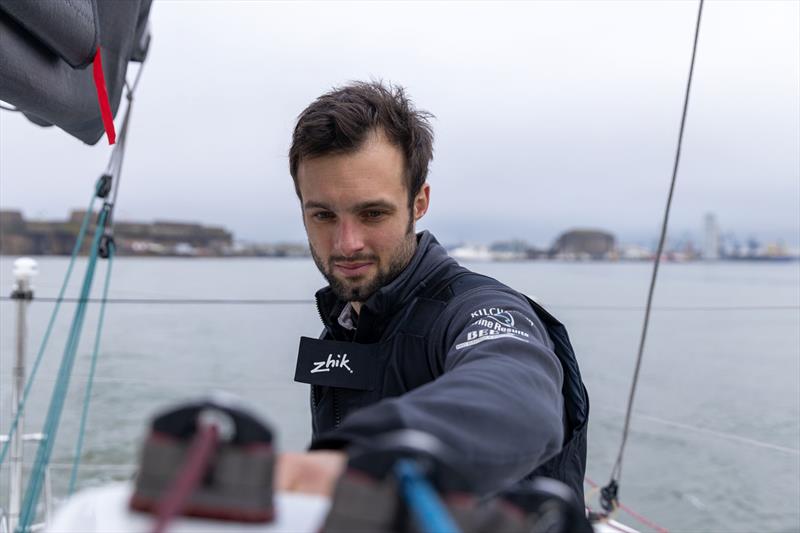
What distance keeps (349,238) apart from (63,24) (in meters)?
0.73

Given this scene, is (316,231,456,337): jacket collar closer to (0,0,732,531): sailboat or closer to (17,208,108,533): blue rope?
(0,0,732,531): sailboat

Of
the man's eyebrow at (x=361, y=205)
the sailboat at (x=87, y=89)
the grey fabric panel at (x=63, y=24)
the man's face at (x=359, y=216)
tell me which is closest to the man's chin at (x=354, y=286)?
the man's face at (x=359, y=216)

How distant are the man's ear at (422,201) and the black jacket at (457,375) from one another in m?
0.05

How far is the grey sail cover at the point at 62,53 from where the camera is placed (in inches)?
51.8

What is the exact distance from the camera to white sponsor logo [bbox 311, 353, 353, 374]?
112cm

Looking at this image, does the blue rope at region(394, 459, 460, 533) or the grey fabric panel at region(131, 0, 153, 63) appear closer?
the blue rope at region(394, 459, 460, 533)

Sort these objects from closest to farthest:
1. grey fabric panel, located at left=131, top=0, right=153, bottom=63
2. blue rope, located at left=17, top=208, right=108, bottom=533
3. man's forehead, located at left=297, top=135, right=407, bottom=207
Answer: man's forehead, located at left=297, top=135, right=407, bottom=207
blue rope, located at left=17, top=208, right=108, bottom=533
grey fabric panel, located at left=131, top=0, right=153, bottom=63

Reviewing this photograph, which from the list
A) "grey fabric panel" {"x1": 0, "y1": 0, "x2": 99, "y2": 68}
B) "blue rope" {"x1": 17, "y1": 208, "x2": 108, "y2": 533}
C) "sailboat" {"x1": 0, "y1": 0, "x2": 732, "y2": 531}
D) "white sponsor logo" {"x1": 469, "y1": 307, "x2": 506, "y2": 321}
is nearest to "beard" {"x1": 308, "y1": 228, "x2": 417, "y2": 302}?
"white sponsor logo" {"x1": 469, "y1": 307, "x2": 506, "y2": 321}

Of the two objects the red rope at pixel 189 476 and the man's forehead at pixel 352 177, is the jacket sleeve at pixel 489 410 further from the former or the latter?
the man's forehead at pixel 352 177

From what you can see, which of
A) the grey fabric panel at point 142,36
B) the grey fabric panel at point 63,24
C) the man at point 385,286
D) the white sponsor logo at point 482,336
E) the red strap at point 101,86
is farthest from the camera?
the grey fabric panel at point 142,36

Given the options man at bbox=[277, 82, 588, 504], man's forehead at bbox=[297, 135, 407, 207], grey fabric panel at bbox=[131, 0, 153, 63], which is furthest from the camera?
grey fabric panel at bbox=[131, 0, 153, 63]

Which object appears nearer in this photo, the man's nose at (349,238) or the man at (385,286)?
the man at (385,286)

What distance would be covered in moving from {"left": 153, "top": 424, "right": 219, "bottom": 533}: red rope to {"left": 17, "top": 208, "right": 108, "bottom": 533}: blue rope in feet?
5.76

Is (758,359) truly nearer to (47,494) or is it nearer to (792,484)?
(792,484)
